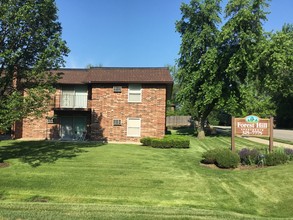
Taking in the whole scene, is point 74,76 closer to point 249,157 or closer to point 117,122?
point 117,122

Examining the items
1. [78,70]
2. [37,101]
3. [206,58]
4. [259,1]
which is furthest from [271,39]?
[37,101]

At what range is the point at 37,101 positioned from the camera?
41.9 ft

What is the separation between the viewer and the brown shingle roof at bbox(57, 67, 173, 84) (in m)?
23.1

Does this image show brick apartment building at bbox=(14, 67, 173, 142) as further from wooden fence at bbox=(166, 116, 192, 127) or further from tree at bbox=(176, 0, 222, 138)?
Answer: wooden fence at bbox=(166, 116, 192, 127)

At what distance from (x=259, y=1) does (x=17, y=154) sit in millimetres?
22839

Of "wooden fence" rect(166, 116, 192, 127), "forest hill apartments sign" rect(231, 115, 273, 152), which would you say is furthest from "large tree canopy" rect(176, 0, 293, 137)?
"wooden fence" rect(166, 116, 192, 127)

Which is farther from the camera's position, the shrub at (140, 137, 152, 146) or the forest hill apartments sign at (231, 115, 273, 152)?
the shrub at (140, 137, 152, 146)

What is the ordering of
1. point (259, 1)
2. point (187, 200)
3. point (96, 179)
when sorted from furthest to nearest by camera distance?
point (259, 1), point (96, 179), point (187, 200)

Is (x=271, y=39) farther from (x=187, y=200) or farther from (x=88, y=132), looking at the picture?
(x=187, y=200)

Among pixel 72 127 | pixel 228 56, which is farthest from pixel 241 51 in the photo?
pixel 72 127

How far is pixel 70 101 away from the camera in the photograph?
24469mm

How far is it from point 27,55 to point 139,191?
25.9 feet

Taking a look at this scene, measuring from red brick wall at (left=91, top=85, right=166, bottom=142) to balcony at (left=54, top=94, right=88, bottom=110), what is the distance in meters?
1.43

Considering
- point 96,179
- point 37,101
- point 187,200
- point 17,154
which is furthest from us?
point 17,154
